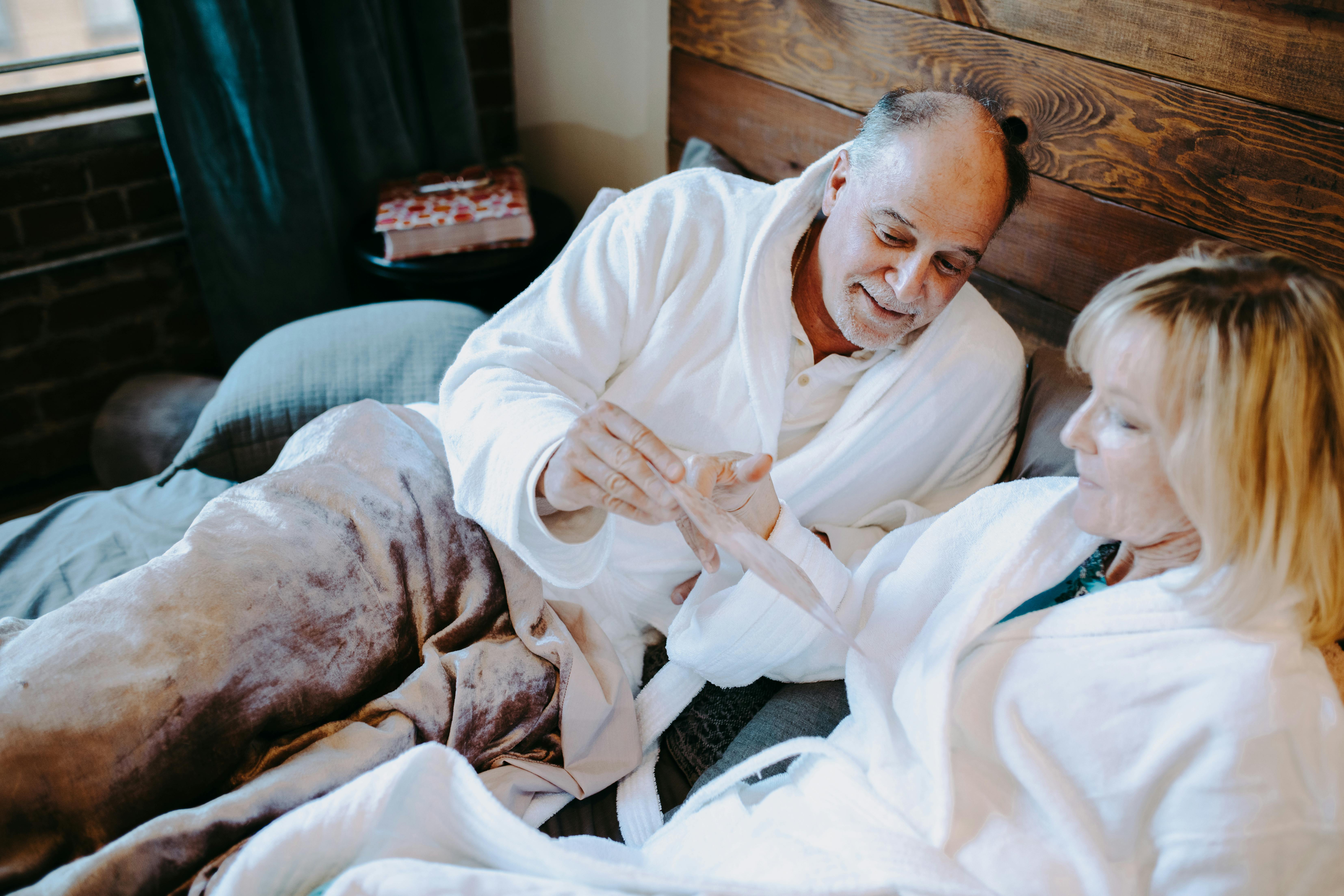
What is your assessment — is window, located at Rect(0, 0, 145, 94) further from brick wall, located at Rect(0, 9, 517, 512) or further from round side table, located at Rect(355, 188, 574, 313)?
round side table, located at Rect(355, 188, 574, 313)

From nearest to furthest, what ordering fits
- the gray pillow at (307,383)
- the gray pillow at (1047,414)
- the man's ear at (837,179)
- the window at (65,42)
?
the gray pillow at (1047,414) → the man's ear at (837,179) → the gray pillow at (307,383) → the window at (65,42)

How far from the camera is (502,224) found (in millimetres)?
2227

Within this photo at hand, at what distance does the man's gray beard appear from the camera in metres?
1.29

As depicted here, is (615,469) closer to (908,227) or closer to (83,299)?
(908,227)

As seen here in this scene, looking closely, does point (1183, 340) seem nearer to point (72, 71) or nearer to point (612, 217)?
point (612, 217)

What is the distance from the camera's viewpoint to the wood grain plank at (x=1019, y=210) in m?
1.34

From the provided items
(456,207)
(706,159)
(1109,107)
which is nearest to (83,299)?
(456,207)

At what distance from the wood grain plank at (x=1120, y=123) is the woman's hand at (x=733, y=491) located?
2.31ft

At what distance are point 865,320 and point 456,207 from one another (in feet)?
4.36

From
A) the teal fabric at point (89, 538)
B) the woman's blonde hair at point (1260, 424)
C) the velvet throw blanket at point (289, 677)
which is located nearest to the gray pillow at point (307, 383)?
the teal fabric at point (89, 538)

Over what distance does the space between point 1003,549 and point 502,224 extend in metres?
1.57

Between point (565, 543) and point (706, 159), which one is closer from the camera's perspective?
point (565, 543)

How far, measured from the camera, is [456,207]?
2262 millimetres

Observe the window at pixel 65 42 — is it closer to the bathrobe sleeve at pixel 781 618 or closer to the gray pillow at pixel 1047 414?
the bathrobe sleeve at pixel 781 618
